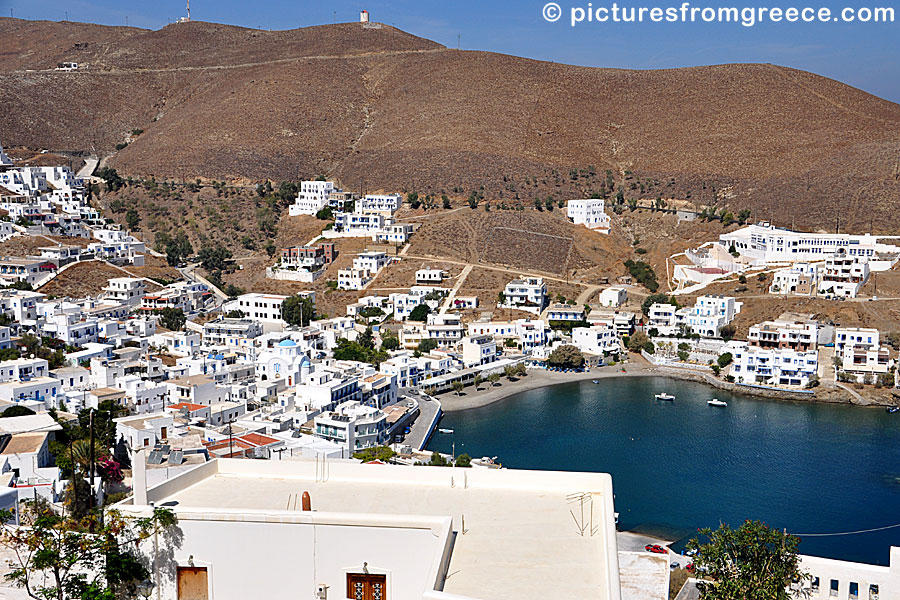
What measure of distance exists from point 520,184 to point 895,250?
1959 centimetres

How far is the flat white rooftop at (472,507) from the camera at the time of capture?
5031 millimetres

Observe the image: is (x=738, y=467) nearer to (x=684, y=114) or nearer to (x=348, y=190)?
(x=348, y=190)

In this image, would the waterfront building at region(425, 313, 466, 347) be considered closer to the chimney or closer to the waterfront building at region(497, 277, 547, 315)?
the waterfront building at region(497, 277, 547, 315)

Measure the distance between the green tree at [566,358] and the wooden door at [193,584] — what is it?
26.9 metres

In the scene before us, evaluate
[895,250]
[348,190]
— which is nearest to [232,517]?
[895,250]

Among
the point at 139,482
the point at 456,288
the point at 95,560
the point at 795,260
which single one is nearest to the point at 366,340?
the point at 456,288

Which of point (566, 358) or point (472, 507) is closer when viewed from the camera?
point (472, 507)

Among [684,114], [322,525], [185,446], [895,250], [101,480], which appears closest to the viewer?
[322,525]

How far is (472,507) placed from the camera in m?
5.98

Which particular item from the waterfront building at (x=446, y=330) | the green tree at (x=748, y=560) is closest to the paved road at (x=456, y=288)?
the waterfront building at (x=446, y=330)

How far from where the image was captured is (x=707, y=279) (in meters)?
38.3

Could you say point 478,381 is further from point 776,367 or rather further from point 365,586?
point 365,586

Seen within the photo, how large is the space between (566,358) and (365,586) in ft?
88.2

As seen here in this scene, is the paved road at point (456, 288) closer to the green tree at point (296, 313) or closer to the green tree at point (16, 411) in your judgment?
the green tree at point (296, 313)
